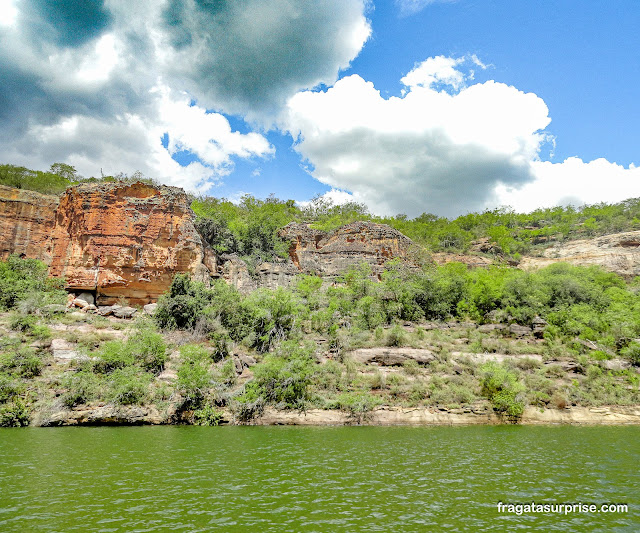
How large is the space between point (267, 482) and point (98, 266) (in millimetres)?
30118

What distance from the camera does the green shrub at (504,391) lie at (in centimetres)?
2437

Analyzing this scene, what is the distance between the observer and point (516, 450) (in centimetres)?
1527

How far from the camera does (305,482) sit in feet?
35.2

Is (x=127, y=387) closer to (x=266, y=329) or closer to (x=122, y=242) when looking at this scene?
(x=266, y=329)

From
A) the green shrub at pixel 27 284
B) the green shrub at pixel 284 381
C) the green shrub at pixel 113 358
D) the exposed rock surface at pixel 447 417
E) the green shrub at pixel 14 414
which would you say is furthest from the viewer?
the green shrub at pixel 27 284

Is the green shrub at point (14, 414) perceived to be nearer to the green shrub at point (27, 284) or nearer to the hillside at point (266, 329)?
the hillside at point (266, 329)

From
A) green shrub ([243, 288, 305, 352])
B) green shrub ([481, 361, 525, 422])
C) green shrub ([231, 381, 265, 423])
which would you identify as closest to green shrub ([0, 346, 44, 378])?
green shrub ([231, 381, 265, 423])

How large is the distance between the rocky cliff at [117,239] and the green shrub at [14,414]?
14.8 metres

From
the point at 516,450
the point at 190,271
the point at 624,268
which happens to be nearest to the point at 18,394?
the point at 190,271

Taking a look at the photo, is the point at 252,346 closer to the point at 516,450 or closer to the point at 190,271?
the point at 190,271

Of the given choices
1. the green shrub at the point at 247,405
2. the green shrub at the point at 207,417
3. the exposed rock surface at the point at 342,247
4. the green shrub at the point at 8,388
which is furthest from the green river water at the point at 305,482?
the exposed rock surface at the point at 342,247

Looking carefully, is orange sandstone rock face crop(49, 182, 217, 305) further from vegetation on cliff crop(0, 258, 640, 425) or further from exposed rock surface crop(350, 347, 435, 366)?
exposed rock surface crop(350, 347, 435, 366)

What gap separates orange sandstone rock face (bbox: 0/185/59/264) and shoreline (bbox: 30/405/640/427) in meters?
23.8

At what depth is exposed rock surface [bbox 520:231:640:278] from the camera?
50688mm
